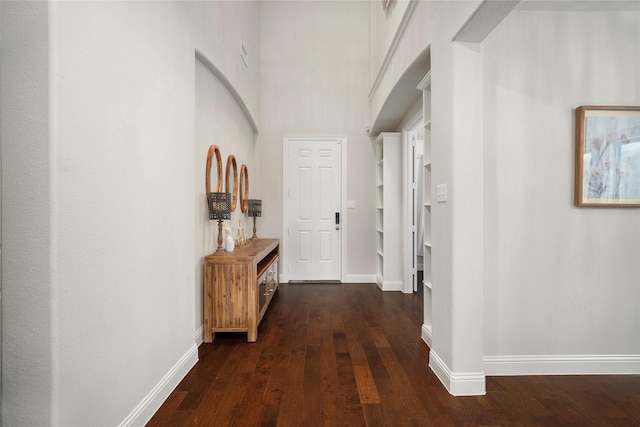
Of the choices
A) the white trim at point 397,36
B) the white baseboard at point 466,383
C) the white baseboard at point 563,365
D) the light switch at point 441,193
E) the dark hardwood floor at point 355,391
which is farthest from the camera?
the white trim at point 397,36

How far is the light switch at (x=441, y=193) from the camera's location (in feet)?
6.59

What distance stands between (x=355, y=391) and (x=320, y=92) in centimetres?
424

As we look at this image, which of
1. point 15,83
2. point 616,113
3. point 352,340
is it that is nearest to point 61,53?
point 15,83

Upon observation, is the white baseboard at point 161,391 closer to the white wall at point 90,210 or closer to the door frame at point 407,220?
the white wall at point 90,210

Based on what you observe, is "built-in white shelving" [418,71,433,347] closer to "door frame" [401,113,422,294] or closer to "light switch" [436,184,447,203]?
"light switch" [436,184,447,203]

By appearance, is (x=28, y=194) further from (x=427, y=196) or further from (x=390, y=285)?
(x=390, y=285)

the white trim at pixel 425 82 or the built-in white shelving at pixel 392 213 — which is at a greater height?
the white trim at pixel 425 82

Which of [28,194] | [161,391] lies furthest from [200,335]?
[28,194]

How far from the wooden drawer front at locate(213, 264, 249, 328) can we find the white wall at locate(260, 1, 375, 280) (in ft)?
7.66

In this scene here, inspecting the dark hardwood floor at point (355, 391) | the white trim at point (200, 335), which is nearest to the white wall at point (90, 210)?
the dark hardwood floor at point (355, 391)

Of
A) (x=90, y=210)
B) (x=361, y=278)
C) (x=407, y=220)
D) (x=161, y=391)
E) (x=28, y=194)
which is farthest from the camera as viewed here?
(x=361, y=278)

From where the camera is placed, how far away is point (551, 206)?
2137 mm

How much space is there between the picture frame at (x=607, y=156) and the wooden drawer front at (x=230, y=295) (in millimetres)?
2506

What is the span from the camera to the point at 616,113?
211 centimetres
